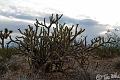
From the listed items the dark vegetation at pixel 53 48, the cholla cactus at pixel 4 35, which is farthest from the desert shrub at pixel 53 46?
the cholla cactus at pixel 4 35

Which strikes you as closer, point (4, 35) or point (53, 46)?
point (53, 46)

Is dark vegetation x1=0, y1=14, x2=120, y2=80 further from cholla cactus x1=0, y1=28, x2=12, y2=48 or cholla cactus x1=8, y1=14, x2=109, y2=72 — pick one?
cholla cactus x1=0, y1=28, x2=12, y2=48

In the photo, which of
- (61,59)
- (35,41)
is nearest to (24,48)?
(35,41)

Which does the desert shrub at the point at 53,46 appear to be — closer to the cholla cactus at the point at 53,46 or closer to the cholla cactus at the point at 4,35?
the cholla cactus at the point at 53,46

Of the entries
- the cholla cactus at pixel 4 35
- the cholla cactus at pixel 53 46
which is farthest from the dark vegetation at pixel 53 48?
the cholla cactus at pixel 4 35

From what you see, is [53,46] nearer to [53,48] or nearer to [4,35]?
[53,48]

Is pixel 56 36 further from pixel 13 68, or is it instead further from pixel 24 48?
pixel 13 68

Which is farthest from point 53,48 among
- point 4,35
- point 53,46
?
point 4,35

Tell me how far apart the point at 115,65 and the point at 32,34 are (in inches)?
125

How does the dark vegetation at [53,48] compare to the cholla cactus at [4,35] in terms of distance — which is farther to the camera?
the cholla cactus at [4,35]

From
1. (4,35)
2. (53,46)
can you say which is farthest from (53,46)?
(4,35)

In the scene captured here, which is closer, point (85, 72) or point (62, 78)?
point (85, 72)

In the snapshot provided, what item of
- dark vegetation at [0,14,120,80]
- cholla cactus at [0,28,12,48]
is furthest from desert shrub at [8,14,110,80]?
cholla cactus at [0,28,12,48]

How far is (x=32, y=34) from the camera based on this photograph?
37.1ft
